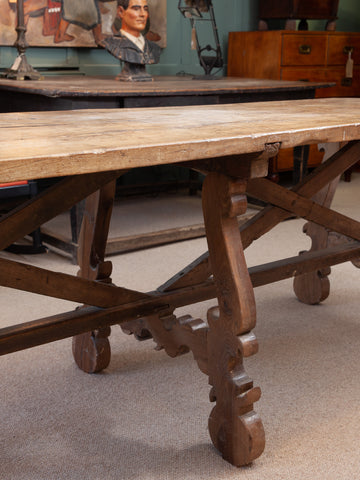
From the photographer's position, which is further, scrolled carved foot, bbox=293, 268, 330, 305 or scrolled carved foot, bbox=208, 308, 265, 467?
scrolled carved foot, bbox=293, 268, 330, 305

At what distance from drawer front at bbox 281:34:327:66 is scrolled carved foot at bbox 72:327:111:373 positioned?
10.8 ft

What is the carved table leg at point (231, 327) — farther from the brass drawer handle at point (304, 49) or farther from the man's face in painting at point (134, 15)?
the brass drawer handle at point (304, 49)

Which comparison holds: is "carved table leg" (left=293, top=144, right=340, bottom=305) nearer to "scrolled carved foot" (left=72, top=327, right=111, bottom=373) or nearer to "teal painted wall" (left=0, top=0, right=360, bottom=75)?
"scrolled carved foot" (left=72, top=327, right=111, bottom=373)

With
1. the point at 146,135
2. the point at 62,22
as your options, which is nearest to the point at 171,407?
the point at 146,135

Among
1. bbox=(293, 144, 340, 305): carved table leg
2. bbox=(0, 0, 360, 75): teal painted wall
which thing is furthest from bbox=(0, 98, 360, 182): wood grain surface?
bbox=(0, 0, 360, 75): teal painted wall

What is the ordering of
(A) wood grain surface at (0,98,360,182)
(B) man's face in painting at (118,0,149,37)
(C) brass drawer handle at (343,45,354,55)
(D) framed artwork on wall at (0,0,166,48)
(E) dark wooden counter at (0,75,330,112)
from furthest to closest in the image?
1. (C) brass drawer handle at (343,45,354,55)
2. (D) framed artwork on wall at (0,0,166,48)
3. (B) man's face in painting at (118,0,149,37)
4. (E) dark wooden counter at (0,75,330,112)
5. (A) wood grain surface at (0,98,360,182)

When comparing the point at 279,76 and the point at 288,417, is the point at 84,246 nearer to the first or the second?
the point at 288,417

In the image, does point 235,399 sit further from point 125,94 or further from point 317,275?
point 125,94

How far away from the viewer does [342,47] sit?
16.8ft

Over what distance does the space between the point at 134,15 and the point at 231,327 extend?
2.42m

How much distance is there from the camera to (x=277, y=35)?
4645mm

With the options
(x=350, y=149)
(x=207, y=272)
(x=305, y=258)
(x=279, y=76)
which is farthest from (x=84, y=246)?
(x=279, y=76)

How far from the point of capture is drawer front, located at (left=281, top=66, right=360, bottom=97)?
475 centimetres

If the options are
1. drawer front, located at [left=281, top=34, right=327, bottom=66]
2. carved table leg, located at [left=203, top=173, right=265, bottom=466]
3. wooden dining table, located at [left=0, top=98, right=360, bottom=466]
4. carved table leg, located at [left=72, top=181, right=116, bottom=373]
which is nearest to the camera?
wooden dining table, located at [left=0, top=98, right=360, bottom=466]
